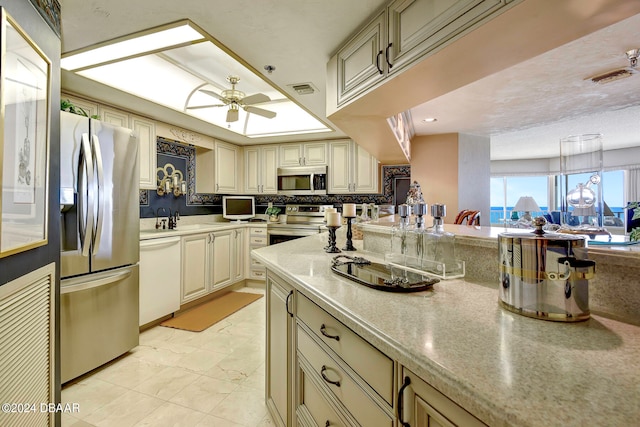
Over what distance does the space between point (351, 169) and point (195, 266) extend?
2.56 meters

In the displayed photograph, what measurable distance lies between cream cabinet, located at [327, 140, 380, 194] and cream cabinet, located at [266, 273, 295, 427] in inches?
117

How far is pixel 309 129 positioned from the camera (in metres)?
4.12

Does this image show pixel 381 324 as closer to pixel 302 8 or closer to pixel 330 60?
pixel 302 8

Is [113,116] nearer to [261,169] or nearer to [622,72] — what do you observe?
[261,169]

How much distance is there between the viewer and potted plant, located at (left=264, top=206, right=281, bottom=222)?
475 centimetres

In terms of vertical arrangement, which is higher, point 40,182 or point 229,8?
point 229,8

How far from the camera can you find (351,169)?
4.41 m

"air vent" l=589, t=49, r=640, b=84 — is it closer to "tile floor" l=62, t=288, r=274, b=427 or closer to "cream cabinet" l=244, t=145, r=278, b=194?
"tile floor" l=62, t=288, r=274, b=427

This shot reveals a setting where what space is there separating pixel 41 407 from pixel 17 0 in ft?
5.87

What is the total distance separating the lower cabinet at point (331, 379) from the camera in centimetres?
62

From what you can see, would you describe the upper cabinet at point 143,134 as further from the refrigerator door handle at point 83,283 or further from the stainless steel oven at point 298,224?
the stainless steel oven at point 298,224

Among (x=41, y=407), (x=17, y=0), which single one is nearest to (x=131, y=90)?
(x=17, y=0)

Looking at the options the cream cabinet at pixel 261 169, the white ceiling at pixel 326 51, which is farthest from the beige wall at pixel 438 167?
the cream cabinet at pixel 261 169

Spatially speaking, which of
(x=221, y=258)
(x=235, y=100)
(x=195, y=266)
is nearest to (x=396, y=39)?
(x=235, y=100)
